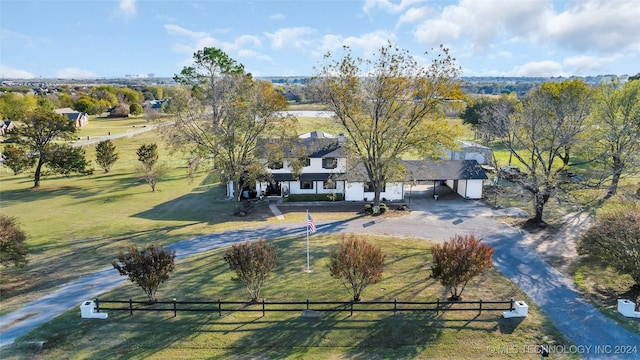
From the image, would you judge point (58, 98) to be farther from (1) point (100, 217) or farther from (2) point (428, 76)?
(2) point (428, 76)

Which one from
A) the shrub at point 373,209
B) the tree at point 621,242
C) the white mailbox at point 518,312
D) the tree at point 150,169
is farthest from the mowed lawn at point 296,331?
the tree at point 150,169

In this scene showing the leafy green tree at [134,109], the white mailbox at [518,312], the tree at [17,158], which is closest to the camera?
the white mailbox at [518,312]

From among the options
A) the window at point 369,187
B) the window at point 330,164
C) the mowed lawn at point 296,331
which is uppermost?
the window at point 330,164

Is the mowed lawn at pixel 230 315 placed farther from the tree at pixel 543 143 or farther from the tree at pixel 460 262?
the tree at pixel 543 143

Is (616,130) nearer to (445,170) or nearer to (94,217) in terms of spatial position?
(445,170)

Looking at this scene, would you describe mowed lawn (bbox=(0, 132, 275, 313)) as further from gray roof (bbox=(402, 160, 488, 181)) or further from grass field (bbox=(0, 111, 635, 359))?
gray roof (bbox=(402, 160, 488, 181))

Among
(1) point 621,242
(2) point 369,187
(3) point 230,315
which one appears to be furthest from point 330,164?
(1) point 621,242

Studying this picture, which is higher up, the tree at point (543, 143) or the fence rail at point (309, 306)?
the tree at point (543, 143)
